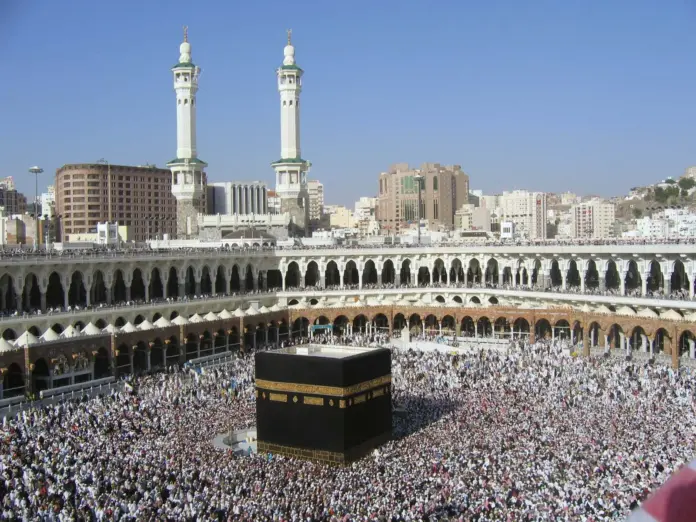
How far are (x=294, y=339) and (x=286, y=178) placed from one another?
59.5 ft

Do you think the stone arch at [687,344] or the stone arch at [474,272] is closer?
the stone arch at [687,344]

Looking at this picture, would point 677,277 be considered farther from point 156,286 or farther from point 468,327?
point 156,286

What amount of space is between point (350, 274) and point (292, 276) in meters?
4.24

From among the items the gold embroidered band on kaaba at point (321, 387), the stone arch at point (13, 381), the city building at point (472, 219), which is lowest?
the stone arch at point (13, 381)

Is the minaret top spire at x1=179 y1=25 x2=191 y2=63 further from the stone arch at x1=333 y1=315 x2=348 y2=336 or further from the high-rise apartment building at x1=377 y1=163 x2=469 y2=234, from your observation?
the high-rise apartment building at x1=377 y1=163 x2=469 y2=234

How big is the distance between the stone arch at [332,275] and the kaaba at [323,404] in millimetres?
28055

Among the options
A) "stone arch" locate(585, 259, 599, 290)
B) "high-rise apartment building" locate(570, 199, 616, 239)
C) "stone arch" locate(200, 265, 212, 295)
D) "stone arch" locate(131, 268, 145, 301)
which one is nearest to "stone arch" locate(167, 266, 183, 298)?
"stone arch" locate(200, 265, 212, 295)

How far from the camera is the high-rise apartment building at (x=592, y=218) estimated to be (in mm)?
144125

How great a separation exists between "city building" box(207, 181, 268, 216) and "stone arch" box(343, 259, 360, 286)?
70169 mm

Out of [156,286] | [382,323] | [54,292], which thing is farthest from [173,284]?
[382,323]

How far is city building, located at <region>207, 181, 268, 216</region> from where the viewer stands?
402ft

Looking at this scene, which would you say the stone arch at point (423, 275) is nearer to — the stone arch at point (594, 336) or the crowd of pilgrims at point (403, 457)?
the stone arch at point (594, 336)

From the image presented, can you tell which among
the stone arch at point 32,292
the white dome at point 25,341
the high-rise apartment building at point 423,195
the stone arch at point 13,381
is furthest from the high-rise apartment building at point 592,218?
the white dome at point 25,341

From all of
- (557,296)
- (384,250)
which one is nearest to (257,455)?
(557,296)
